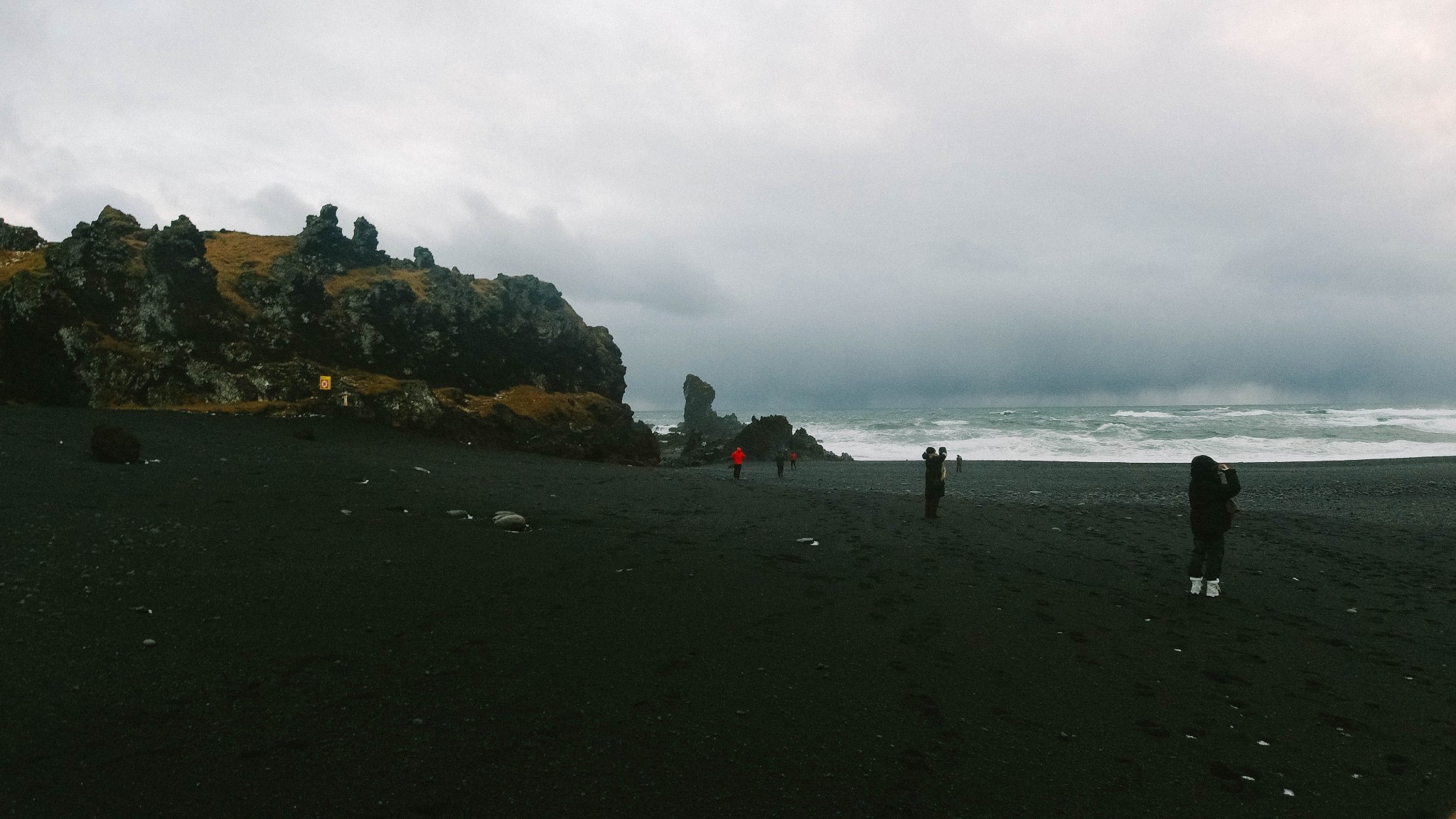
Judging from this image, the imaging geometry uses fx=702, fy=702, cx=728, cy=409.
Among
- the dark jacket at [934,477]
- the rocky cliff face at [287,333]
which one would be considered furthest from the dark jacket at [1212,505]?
the rocky cliff face at [287,333]

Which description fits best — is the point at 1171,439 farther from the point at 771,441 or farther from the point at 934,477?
the point at 934,477

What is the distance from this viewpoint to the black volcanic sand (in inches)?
173

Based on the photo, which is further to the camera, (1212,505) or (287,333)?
(287,333)

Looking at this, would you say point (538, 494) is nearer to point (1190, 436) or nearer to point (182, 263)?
point (182, 263)

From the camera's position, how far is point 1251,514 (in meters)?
21.8

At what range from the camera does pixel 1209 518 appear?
11008 mm

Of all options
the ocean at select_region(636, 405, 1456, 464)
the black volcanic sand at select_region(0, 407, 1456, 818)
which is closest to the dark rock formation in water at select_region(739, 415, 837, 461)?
the ocean at select_region(636, 405, 1456, 464)

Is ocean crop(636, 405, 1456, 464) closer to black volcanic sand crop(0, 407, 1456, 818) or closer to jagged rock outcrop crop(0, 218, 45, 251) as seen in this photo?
black volcanic sand crop(0, 407, 1456, 818)

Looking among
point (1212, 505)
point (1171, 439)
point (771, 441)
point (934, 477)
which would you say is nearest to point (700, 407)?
point (771, 441)

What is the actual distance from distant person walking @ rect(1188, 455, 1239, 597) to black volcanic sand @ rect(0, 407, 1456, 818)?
649mm

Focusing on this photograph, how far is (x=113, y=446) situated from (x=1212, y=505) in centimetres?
1996

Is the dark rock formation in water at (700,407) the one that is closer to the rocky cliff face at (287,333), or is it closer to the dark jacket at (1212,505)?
the rocky cliff face at (287,333)

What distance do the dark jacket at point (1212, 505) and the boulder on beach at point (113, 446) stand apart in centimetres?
1942

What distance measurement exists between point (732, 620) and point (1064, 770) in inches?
150
